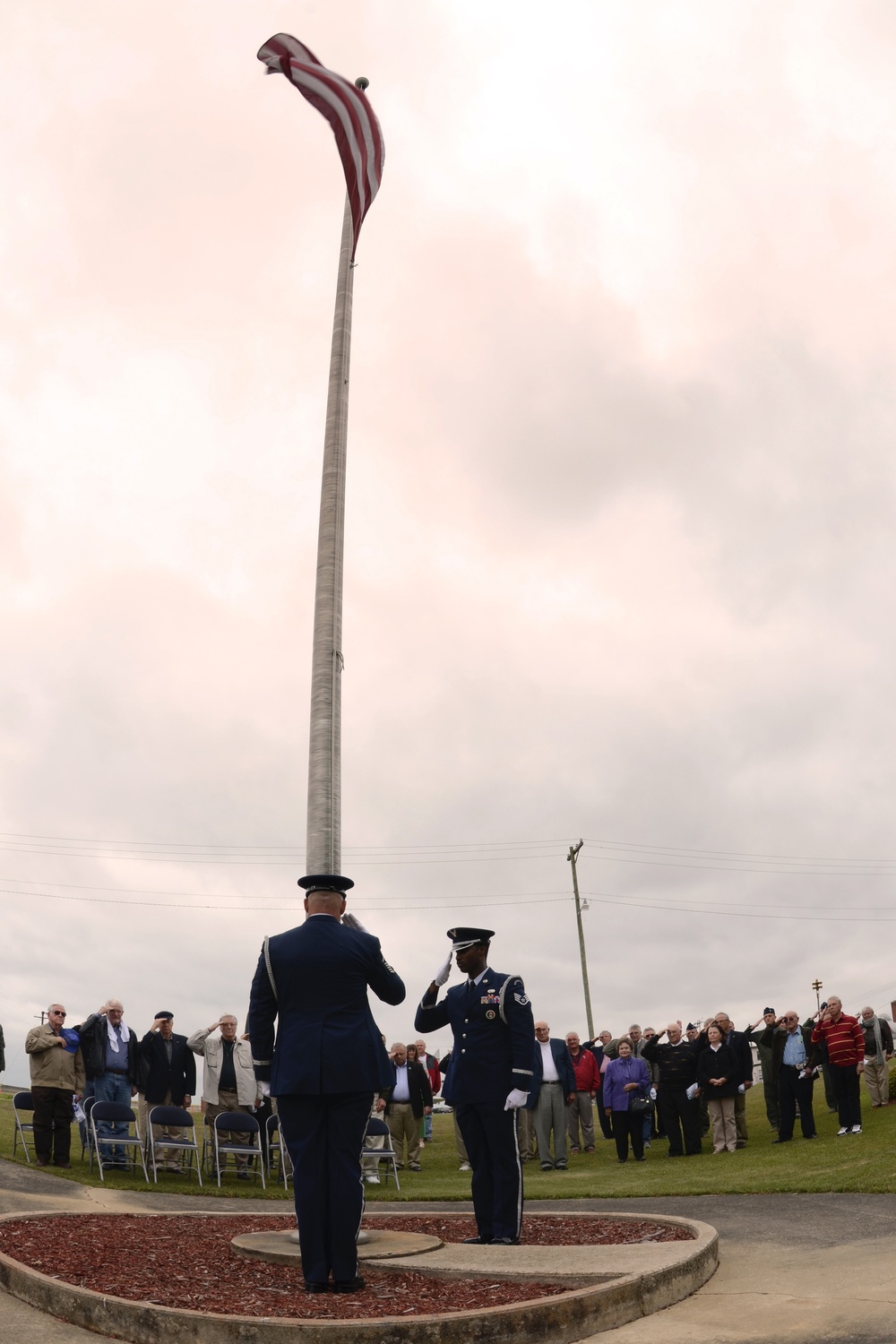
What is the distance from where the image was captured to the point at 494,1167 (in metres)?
7.87

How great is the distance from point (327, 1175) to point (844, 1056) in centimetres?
1189

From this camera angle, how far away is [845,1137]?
16.1 metres

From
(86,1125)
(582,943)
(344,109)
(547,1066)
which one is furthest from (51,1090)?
(582,943)

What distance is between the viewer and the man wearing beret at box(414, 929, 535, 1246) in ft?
25.4

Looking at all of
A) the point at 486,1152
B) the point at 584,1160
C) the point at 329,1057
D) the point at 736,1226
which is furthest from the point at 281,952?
the point at 584,1160

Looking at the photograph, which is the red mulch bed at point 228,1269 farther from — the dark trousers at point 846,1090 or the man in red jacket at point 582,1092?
the man in red jacket at point 582,1092

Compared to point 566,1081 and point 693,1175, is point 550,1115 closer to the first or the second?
point 566,1081

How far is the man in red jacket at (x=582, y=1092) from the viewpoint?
19672mm

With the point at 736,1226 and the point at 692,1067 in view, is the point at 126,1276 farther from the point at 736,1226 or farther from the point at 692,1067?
the point at 692,1067

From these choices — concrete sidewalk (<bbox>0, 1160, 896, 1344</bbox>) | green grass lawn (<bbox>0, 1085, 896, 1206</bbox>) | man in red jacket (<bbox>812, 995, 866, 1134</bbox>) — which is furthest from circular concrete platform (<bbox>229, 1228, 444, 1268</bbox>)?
man in red jacket (<bbox>812, 995, 866, 1134</bbox>)

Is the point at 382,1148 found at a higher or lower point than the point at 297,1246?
lower

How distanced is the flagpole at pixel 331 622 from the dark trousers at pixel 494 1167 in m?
2.62

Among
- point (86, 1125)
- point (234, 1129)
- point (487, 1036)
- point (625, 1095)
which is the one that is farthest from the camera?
point (625, 1095)

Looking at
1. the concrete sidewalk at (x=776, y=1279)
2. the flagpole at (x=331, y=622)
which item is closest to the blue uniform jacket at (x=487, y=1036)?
the concrete sidewalk at (x=776, y=1279)
